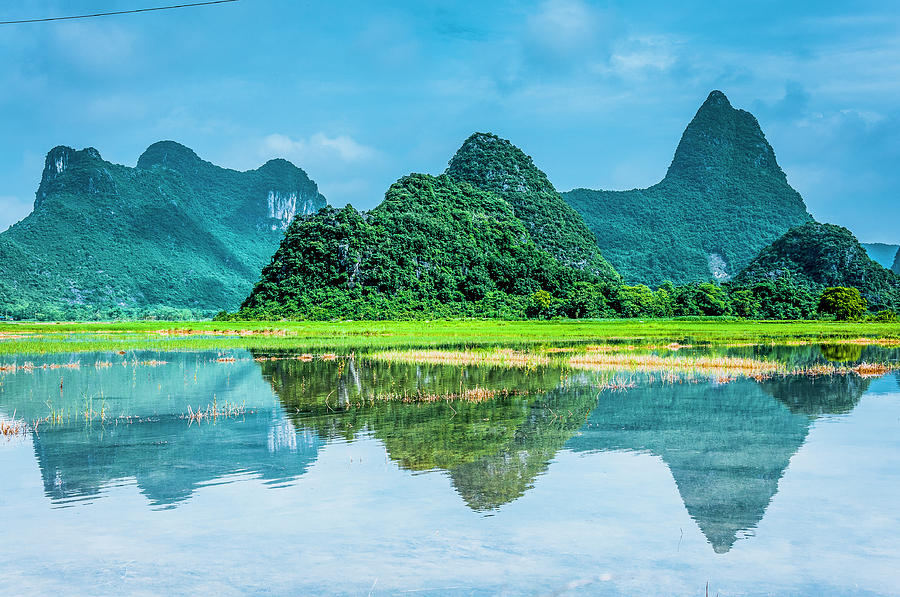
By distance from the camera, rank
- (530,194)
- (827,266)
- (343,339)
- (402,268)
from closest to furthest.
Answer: (343,339), (402,268), (827,266), (530,194)

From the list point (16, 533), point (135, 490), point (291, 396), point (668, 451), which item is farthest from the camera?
point (291, 396)

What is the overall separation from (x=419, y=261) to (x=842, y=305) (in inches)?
Result: 1803

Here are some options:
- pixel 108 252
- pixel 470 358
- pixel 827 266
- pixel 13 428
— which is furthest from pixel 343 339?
pixel 108 252

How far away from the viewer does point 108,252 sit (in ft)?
425

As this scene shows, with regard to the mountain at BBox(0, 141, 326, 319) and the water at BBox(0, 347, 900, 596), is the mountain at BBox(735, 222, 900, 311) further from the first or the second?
the mountain at BBox(0, 141, 326, 319)

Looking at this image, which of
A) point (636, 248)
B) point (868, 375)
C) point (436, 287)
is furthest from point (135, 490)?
point (636, 248)

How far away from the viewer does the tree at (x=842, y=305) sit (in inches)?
2960

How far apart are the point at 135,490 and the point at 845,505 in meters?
8.29

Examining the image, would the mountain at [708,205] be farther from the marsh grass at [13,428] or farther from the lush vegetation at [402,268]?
the marsh grass at [13,428]

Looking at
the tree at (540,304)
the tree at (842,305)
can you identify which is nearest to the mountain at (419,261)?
the tree at (540,304)

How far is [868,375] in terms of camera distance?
70.5 ft

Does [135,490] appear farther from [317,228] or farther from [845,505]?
[317,228]

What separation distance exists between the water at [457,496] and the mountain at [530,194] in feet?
320

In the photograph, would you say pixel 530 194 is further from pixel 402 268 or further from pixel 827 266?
pixel 402 268
